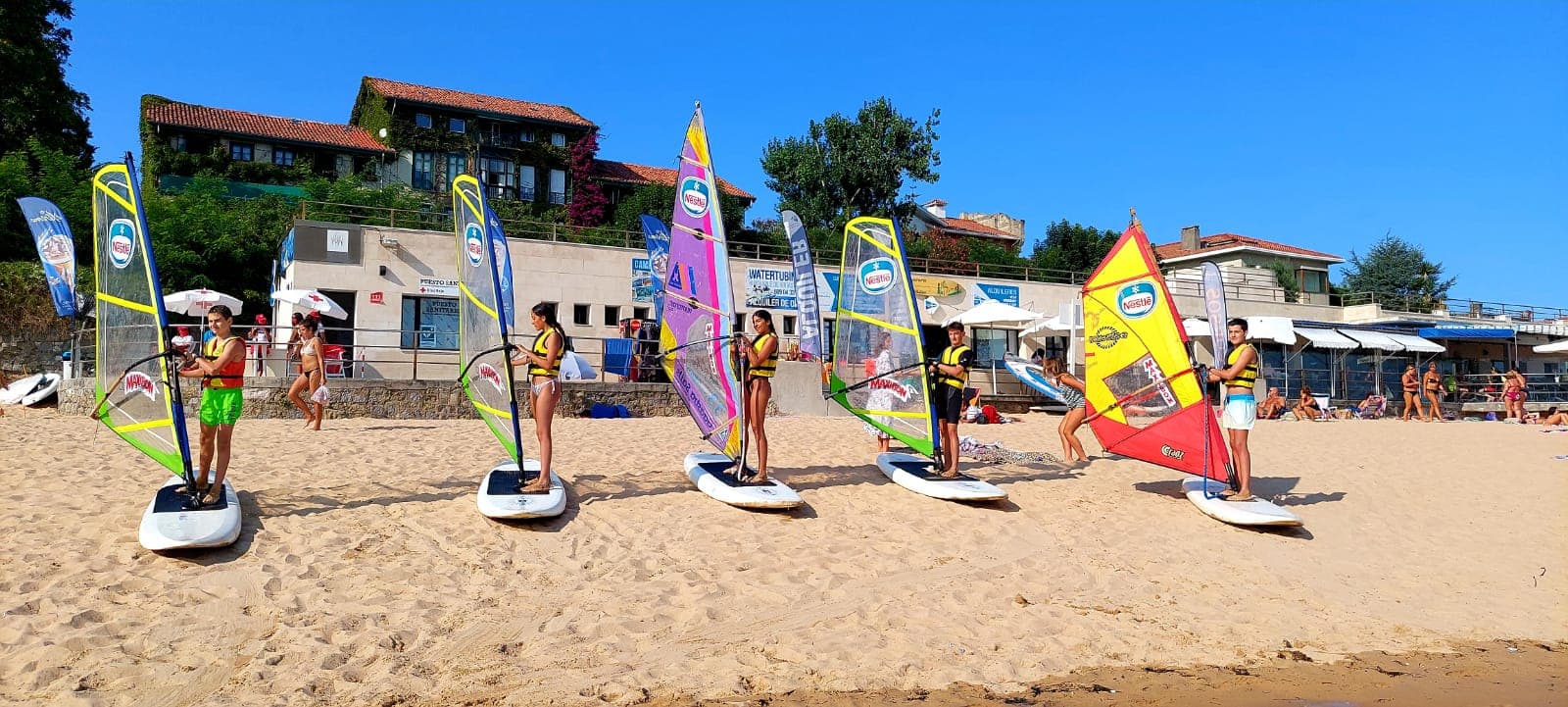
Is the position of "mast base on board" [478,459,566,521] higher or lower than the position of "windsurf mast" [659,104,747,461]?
lower

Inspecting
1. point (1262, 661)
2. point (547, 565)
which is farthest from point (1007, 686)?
point (547, 565)

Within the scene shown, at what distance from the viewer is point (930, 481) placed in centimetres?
924

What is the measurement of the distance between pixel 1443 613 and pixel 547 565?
21.2 feet

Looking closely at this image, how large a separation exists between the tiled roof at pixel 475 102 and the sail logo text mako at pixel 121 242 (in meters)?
32.1

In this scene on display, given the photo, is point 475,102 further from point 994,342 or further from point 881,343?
point 881,343

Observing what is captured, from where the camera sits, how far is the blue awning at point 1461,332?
30.3 meters

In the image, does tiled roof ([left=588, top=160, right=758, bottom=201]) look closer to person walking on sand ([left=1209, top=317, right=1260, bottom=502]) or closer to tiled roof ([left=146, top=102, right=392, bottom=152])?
tiled roof ([left=146, top=102, right=392, bottom=152])

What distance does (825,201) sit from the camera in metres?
35.8

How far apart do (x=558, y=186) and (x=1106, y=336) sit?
104 feet

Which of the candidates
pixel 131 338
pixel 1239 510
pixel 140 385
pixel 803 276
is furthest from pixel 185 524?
pixel 803 276

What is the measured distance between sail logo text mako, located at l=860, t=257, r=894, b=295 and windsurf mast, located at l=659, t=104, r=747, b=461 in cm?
160

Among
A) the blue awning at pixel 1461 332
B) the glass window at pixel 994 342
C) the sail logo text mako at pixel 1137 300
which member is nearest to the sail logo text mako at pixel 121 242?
the sail logo text mako at pixel 1137 300

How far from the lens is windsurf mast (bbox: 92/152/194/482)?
6695 mm

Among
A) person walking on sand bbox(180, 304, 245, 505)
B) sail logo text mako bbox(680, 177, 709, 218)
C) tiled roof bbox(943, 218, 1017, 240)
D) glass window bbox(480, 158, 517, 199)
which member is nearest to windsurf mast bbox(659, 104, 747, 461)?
sail logo text mako bbox(680, 177, 709, 218)
